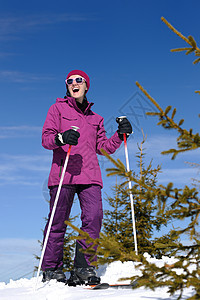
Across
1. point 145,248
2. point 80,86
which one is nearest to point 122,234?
point 145,248

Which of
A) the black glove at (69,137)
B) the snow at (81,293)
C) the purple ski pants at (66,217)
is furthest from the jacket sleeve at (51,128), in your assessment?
the snow at (81,293)

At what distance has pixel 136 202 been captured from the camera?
1003cm

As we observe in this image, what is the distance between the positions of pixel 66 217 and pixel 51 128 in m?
1.45

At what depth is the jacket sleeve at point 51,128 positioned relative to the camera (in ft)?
18.1

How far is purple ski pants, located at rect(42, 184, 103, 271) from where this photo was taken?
17.8 feet

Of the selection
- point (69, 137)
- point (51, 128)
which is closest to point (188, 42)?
point (69, 137)

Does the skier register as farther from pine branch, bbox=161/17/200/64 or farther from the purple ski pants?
pine branch, bbox=161/17/200/64

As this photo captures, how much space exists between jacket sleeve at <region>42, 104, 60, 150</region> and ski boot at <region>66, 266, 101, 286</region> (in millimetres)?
1937

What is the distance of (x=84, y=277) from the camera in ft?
17.3

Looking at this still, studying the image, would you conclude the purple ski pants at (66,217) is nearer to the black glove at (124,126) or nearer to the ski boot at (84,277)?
the ski boot at (84,277)

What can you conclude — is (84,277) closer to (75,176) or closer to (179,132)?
(75,176)

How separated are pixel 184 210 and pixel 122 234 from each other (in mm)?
7522

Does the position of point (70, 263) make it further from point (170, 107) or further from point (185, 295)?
point (170, 107)

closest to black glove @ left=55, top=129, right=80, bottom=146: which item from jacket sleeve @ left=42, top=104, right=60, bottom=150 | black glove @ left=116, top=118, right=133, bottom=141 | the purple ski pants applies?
jacket sleeve @ left=42, top=104, right=60, bottom=150
